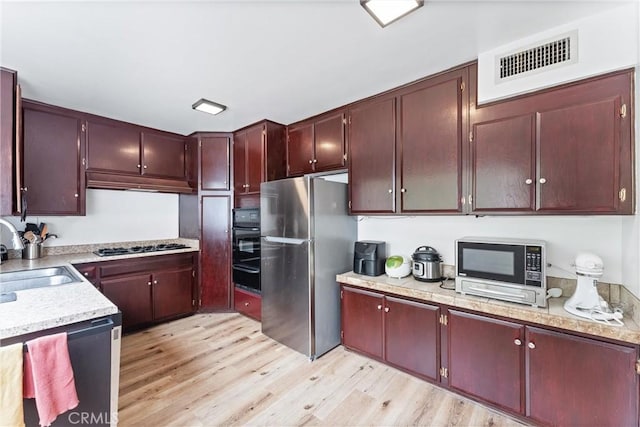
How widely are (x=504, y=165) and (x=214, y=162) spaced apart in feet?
10.5

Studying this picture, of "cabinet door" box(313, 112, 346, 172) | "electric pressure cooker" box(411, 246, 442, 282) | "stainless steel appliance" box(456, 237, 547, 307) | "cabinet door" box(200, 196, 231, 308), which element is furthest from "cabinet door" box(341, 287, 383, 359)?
"cabinet door" box(200, 196, 231, 308)

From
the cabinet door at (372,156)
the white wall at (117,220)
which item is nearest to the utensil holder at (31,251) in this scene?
the white wall at (117,220)

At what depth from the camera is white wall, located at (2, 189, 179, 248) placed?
3061mm

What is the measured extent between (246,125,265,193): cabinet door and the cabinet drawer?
51.2 inches

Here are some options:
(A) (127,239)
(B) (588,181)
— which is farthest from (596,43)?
(A) (127,239)

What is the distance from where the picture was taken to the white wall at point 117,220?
306cm

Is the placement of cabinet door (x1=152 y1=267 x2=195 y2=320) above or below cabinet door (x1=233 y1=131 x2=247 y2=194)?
below

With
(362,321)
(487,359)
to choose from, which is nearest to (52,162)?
(362,321)

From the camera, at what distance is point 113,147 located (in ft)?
10.2

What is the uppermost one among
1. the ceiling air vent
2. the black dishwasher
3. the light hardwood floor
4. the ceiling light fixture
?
the ceiling light fixture

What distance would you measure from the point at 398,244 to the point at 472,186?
0.96 metres

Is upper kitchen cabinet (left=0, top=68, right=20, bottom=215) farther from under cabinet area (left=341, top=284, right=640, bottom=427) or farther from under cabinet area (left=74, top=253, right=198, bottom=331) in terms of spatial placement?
under cabinet area (left=341, top=284, right=640, bottom=427)

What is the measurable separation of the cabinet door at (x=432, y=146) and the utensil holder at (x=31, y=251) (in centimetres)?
362

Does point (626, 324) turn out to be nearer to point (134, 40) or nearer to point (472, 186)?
point (472, 186)
